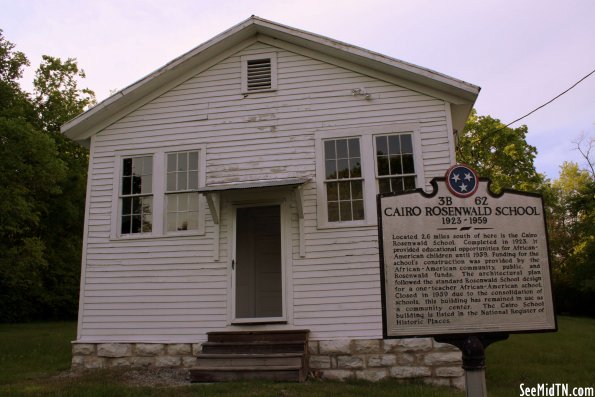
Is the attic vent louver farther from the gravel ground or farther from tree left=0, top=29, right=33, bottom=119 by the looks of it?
tree left=0, top=29, right=33, bottom=119

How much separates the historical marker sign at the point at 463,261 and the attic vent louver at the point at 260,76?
6040 mm

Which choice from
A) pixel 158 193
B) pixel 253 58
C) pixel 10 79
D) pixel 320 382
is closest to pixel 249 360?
pixel 320 382

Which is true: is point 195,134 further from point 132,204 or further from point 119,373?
point 119,373

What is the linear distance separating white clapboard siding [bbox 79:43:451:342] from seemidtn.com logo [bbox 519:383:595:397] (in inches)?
95.5

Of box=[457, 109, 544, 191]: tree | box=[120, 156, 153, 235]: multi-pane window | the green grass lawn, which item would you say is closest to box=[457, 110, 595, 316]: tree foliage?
box=[457, 109, 544, 191]: tree

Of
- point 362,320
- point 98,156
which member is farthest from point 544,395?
point 98,156

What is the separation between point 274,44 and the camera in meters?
10.1

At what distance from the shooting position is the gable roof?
909 cm

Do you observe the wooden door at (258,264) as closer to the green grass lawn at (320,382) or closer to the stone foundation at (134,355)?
the stone foundation at (134,355)

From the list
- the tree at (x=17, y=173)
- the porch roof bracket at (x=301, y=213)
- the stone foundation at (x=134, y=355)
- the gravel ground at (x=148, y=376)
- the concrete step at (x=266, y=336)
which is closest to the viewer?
the gravel ground at (x=148, y=376)

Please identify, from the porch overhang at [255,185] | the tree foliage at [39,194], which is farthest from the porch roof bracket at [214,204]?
the tree foliage at [39,194]

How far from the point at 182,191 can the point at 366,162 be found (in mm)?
3554

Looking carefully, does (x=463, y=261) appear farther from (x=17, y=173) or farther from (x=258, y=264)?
(x=17, y=173)

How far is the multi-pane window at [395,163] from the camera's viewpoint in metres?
9.12
